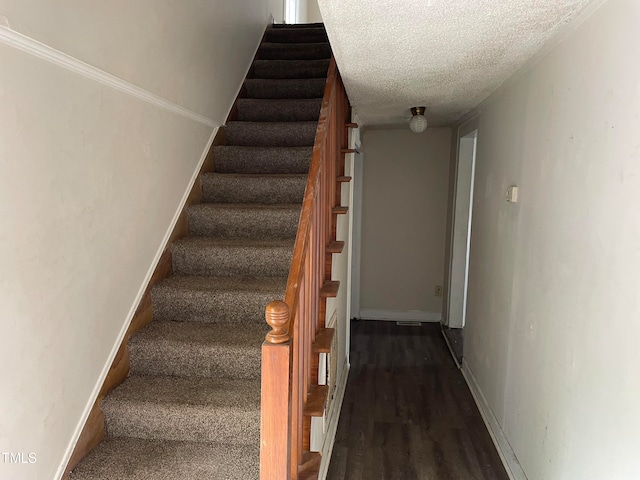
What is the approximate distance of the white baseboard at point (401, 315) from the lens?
196 inches

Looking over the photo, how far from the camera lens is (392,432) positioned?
2777mm

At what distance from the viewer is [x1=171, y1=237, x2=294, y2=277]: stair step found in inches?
94.1

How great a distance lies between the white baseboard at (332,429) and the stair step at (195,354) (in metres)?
0.71

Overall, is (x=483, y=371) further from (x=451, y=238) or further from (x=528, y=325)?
(x=451, y=238)

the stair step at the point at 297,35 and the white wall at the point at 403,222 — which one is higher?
the stair step at the point at 297,35

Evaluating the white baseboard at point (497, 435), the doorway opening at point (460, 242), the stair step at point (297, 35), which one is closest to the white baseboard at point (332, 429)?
the white baseboard at point (497, 435)

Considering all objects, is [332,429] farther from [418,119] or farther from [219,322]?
[418,119]

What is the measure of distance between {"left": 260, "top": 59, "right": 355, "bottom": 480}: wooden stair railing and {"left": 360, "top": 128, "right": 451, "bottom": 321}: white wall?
2.37 metres

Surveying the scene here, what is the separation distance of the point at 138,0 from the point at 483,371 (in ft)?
9.77

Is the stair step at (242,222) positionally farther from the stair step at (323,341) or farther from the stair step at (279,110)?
the stair step at (279,110)

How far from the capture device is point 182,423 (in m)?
1.81

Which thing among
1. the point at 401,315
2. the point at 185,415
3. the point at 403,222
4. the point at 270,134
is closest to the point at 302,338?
the point at 185,415

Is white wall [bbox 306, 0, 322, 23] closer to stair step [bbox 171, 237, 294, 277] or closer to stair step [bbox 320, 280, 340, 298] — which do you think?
stair step [bbox 171, 237, 294, 277]

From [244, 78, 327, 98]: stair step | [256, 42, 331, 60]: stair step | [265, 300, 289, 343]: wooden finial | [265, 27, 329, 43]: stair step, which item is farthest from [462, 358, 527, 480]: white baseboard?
[265, 27, 329, 43]: stair step
